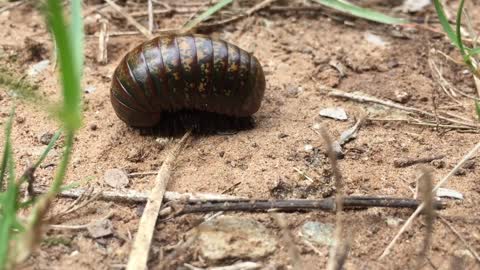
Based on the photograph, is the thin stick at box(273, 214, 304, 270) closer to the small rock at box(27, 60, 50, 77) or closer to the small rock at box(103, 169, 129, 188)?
the small rock at box(103, 169, 129, 188)

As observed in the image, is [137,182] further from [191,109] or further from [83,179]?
[191,109]

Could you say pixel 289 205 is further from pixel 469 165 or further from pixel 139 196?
pixel 469 165

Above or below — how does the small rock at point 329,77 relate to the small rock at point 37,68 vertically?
below

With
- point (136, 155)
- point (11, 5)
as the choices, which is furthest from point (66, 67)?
point (11, 5)

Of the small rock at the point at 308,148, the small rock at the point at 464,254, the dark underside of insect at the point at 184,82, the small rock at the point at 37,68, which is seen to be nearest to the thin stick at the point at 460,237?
the small rock at the point at 464,254

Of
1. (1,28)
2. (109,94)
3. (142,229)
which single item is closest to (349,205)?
(142,229)

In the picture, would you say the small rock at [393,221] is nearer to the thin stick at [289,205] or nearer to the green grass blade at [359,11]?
the thin stick at [289,205]

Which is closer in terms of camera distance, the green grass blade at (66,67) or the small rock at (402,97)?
the green grass blade at (66,67)

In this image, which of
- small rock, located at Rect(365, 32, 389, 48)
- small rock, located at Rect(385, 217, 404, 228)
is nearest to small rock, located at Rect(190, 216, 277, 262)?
small rock, located at Rect(385, 217, 404, 228)
